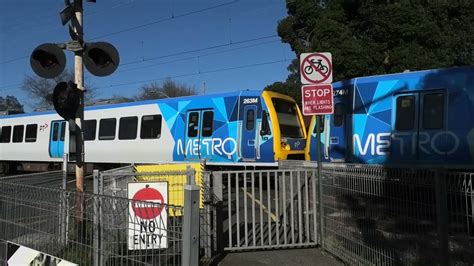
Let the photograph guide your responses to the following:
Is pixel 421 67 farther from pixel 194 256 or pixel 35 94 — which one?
pixel 35 94

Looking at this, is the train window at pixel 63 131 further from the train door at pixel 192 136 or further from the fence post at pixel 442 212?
the fence post at pixel 442 212

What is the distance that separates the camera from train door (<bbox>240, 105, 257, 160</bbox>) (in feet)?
51.8

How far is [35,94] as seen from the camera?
63281 mm

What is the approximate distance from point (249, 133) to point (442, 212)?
11.4 meters

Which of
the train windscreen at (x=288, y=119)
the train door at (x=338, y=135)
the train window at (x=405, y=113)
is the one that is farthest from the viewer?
the train windscreen at (x=288, y=119)

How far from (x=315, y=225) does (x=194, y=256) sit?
430 cm

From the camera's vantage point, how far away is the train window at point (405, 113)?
11570mm

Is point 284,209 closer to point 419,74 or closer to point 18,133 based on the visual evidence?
point 419,74

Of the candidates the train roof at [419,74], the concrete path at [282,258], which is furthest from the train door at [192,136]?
the concrete path at [282,258]

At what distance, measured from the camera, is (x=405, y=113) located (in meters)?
11.7

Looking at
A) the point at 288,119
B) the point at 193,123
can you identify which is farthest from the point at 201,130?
the point at 288,119

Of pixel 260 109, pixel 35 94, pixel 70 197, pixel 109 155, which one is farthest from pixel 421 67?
pixel 35 94

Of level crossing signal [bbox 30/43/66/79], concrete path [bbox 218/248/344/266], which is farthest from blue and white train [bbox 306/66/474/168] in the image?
level crossing signal [bbox 30/43/66/79]

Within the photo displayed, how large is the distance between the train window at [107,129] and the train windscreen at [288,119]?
7.65 meters
